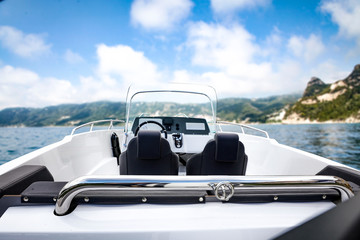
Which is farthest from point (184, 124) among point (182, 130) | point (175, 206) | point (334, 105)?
point (334, 105)

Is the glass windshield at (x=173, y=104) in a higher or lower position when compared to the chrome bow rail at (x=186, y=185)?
higher

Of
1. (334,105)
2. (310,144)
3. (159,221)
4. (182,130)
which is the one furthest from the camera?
(334,105)

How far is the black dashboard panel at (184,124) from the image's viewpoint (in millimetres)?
4520

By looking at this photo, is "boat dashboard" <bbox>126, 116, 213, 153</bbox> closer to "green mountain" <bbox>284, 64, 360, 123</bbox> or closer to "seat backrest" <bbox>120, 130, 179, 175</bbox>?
"seat backrest" <bbox>120, 130, 179, 175</bbox>

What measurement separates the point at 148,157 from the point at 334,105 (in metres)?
81.5

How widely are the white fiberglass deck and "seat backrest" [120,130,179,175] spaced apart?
0.87 m

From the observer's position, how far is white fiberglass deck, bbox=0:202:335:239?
81 cm

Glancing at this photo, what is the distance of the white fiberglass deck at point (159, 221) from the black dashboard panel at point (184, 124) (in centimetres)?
355

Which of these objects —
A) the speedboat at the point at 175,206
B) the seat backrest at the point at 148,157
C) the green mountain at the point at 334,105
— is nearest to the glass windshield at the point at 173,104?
the seat backrest at the point at 148,157

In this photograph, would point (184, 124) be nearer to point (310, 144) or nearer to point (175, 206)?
point (175, 206)

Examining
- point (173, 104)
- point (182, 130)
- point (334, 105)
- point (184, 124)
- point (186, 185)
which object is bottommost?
point (334, 105)

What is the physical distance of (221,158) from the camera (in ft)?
6.09

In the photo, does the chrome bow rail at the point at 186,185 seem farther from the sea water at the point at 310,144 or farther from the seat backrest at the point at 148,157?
the sea water at the point at 310,144

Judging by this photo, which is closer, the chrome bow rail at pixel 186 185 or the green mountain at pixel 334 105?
the chrome bow rail at pixel 186 185
